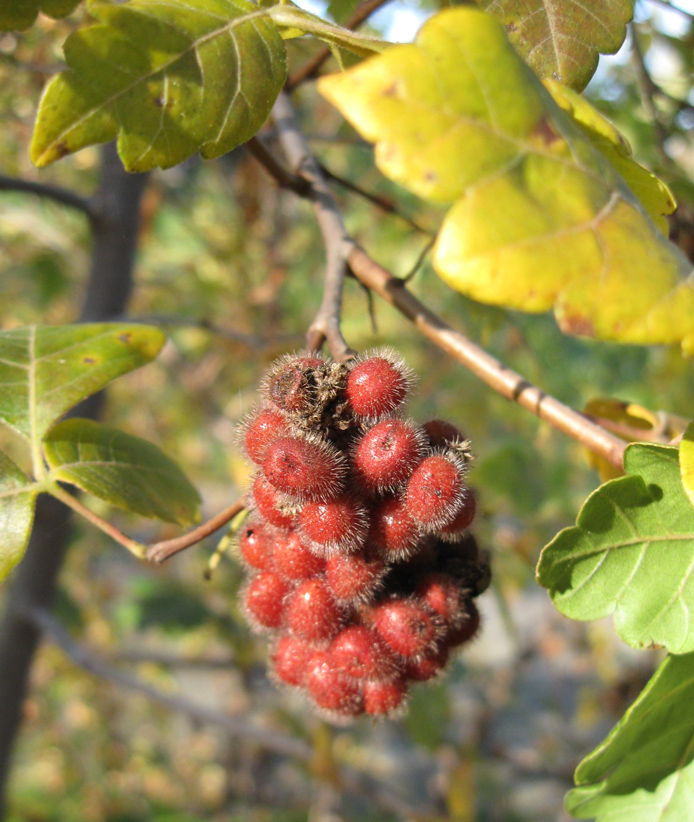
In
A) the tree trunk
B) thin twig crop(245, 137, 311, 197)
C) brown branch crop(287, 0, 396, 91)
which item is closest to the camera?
thin twig crop(245, 137, 311, 197)

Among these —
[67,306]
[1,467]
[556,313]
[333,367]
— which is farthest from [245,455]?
[67,306]

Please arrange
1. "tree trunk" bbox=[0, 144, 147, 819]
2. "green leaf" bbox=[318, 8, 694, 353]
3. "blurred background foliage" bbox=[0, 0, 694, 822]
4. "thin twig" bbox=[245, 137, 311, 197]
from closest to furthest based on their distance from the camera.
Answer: "green leaf" bbox=[318, 8, 694, 353], "thin twig" bbox=[245, 137, 311, 197], "tree trunk" bbox=[0, 144, 147, 819], "blurred background foliage" bbox=[0, 0, 694, 822]

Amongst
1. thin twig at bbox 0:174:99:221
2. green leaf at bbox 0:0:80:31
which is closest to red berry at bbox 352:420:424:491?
green leaf at bbox 0:0:80:31

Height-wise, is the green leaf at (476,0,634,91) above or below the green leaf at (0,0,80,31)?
above

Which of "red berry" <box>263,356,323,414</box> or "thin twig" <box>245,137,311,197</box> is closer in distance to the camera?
"red berry" <box>263,356,323,414</box>

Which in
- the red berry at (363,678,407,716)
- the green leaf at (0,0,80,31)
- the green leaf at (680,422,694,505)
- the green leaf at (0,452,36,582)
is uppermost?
the green leaf at (0,0,80,31)

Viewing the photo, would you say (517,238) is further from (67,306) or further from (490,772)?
(490,772)

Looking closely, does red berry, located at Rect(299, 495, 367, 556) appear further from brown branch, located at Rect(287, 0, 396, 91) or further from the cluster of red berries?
brown branch, located at Rect(287, 0, 396, 91)
